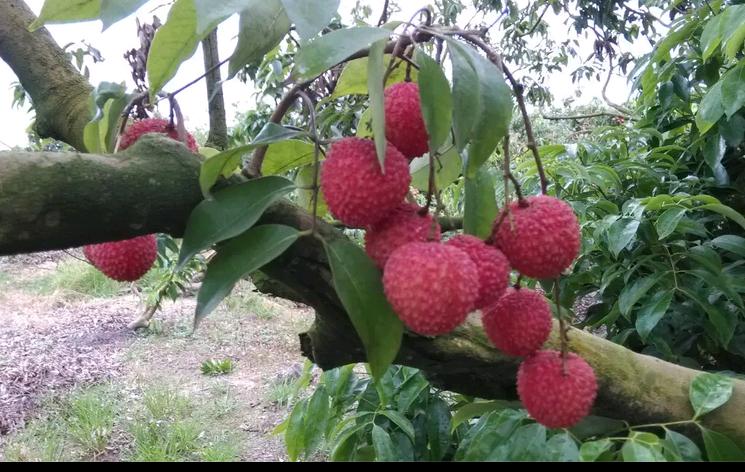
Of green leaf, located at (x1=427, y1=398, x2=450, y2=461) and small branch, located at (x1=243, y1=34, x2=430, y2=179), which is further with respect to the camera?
green leaf, located at (x1=427, y1=398, x2=450, y2=461)

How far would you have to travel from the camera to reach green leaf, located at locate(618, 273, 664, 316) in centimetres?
106

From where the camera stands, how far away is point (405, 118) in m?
0.46

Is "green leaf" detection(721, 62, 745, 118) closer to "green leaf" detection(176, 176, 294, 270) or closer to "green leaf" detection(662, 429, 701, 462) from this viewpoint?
"green leaf" detection(662, 429, 701, 462)

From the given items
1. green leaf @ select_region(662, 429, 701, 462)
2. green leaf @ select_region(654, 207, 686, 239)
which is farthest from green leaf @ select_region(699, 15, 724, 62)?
green leaf @ select_region(662, 429, 701, 462)

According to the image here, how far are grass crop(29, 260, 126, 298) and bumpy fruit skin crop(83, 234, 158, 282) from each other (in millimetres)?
4045

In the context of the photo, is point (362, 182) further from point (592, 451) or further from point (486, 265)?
point (592, 451)

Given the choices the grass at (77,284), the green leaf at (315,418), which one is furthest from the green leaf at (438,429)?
the grass at (77,284)

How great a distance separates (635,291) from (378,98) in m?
0.83

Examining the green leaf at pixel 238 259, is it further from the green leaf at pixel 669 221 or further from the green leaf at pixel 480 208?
the green leaf at pixel 669 221

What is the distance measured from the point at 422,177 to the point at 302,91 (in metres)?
0.16

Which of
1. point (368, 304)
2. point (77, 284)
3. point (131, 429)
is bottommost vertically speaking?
point (77, 284)

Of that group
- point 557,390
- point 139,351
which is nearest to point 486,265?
Result: point 557,390
